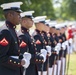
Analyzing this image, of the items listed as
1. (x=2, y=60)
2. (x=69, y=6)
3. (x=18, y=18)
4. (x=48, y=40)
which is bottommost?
(x=69, y=6)

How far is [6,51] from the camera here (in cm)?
490

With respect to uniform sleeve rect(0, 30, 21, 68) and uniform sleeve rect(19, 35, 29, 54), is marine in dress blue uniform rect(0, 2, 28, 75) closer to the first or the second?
uniform sleeve rect(0, 30, 21, 68)

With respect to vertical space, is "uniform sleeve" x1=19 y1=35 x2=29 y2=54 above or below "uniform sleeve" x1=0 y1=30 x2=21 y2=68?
below

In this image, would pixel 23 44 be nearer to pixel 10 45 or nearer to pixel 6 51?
pixel 10 45

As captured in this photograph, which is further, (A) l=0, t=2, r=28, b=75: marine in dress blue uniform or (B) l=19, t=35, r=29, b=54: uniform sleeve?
(B) l=19, t=35, r=29, b=54: uniform sleeve

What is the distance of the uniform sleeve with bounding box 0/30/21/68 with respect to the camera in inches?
192

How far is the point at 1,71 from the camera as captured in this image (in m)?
5.07

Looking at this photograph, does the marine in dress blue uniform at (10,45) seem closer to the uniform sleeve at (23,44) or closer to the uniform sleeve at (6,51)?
the uniform sleeve at (6,51)

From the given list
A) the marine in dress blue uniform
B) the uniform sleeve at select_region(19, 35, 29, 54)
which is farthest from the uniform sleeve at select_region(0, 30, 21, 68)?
the uniform sleeve at select_region(19, 35, 29, 54)

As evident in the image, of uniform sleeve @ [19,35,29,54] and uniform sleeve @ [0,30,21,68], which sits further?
uniform sleeve @ [19,35,29,54]

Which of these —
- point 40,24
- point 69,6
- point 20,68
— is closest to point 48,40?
point 40,24

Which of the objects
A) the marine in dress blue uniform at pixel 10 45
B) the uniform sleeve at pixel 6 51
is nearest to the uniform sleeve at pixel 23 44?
the marine in dress blue uniform at pixel 10 45

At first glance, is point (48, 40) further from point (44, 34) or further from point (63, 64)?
point (63, 64)

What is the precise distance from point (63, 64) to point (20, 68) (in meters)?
5.64
